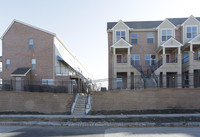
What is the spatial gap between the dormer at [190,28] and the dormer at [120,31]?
8.10 m

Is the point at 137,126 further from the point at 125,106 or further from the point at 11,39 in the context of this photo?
the point at 11,39

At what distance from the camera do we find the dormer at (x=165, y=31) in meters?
20.6

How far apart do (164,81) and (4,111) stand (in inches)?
722

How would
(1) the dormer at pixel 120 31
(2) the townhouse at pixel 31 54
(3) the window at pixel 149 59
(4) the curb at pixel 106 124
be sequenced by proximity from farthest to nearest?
(3) the window at pixel 149 59 < (1) the dormer at pixel 120 31 < (2) the townhouse at pixel 31 54 < (4) the curb at pixel 106 124

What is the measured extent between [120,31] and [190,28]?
394 inches

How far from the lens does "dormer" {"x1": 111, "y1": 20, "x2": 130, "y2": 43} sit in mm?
21016

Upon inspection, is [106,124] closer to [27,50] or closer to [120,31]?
[120,31]

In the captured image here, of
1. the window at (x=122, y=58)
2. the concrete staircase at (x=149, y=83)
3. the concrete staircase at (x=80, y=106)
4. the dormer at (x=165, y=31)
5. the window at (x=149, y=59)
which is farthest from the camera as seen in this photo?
the window at (x=122, y=58)

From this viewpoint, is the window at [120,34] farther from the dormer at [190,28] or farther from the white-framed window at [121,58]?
the dormer at [190,28]

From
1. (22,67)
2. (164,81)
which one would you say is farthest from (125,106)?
(22,67)

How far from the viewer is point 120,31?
21.1 m

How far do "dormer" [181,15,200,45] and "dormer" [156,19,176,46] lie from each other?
1.64 meters

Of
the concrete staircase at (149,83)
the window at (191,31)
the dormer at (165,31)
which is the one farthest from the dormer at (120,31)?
the window at (191,31)

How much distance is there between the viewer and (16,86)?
1858 centimetres
